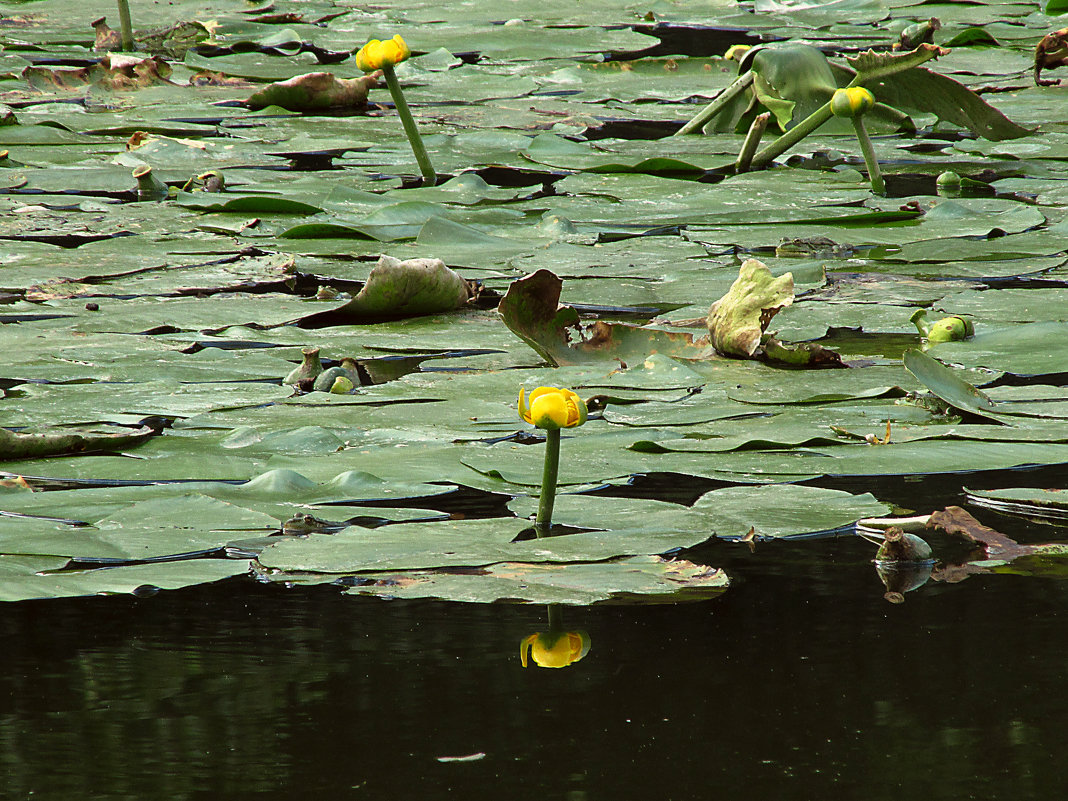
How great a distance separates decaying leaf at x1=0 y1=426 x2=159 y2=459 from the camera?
164 centimetres

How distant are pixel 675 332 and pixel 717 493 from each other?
0.67m

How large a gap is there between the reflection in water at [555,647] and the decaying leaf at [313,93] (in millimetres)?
3457

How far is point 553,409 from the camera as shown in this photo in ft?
4.39

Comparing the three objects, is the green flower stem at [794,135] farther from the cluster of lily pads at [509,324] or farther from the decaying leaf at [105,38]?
the decaying leaf at [105,38]

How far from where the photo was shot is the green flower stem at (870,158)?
121 inches

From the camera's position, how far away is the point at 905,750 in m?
1.01

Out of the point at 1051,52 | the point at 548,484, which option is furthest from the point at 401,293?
the point at 1051,52

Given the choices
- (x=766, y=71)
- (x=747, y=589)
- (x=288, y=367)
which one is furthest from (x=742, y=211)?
(x=747, y=589)

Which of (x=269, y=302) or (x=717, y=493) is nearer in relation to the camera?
(x=717, y=493)

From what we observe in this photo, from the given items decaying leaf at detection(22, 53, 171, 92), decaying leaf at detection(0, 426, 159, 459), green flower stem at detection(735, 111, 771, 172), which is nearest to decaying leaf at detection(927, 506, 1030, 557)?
decaying leaf at detection(0, 426, 159, 459)

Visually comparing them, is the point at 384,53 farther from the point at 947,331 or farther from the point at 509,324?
the point at 947,331

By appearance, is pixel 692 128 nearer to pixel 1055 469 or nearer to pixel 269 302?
pixel 269 302

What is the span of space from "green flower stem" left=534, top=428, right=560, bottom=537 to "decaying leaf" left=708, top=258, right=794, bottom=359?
2.49 ft

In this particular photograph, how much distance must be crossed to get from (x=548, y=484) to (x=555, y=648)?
0.23 metres
